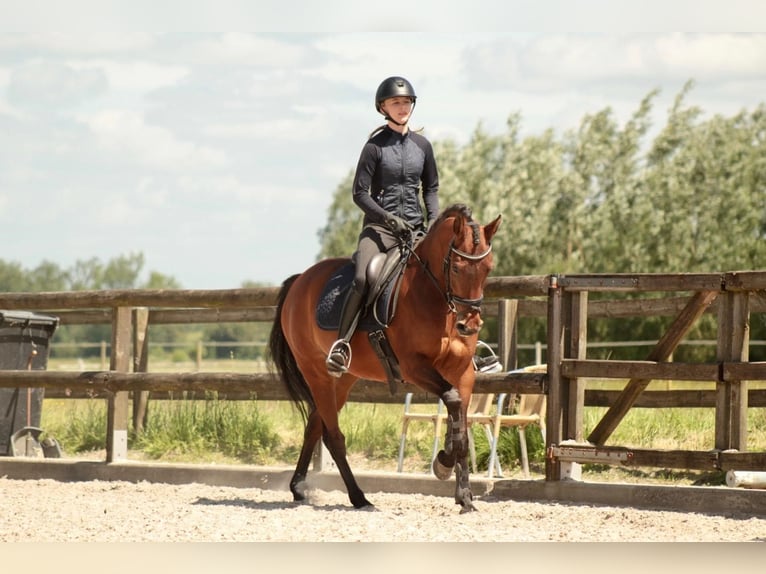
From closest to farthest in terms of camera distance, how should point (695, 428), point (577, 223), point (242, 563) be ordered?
1. point (242, 563)
2. point (695, 428)
3. point (577, 223)

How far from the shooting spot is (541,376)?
315 inches

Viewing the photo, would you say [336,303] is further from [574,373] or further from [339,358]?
[574,373]

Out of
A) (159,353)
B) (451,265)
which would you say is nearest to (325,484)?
(451,265)

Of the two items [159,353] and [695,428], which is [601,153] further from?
[695,428]

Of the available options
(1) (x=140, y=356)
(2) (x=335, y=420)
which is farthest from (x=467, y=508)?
(1) (x=140, y=356)

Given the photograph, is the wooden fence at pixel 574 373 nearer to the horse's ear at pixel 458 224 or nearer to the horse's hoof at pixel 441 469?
the horse's hoof at pixel 441 469

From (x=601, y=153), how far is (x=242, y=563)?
39936 millimetres

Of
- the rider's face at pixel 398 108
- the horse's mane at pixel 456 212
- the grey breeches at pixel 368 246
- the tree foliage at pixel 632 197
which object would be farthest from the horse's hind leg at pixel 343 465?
the tree foliage at pixel 632 197

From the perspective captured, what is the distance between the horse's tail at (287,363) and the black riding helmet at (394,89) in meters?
1.60

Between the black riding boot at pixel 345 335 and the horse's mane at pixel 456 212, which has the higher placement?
the horse's mane at pixel 456 212

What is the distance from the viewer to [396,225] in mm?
7297

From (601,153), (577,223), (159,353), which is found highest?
(601,153)

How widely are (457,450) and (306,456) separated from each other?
1.58m

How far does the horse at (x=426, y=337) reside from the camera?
22.3ft
